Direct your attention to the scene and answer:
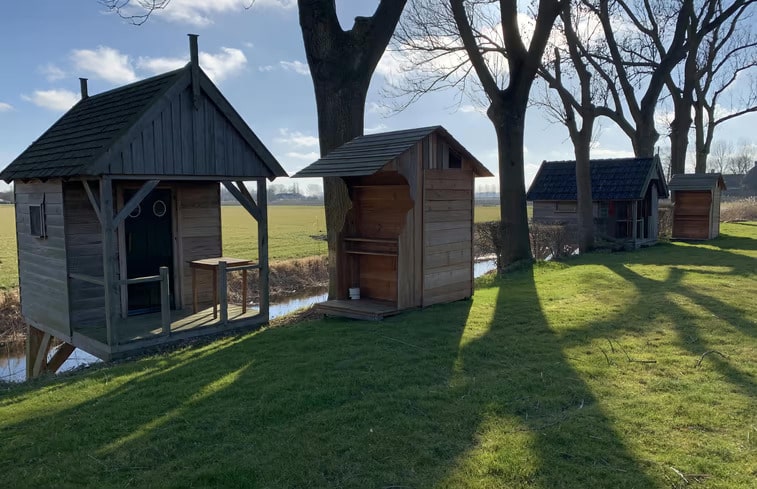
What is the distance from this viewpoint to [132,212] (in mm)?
9789

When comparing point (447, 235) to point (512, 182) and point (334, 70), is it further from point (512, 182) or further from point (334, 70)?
point (512, 182)

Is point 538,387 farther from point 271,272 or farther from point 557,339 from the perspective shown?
point 271,272

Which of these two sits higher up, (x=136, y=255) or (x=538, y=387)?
(x=136, y=255)

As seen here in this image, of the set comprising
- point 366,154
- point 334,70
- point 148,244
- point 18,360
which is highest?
point 334,70

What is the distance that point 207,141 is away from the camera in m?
9.24

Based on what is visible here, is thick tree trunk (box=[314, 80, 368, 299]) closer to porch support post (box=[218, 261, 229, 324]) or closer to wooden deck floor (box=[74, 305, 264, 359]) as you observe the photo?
wooden deck floor (box=[74, 305, 264, 359])

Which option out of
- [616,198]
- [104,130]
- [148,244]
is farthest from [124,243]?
[616,198]

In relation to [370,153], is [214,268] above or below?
below

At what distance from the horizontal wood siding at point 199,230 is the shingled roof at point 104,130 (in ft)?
5.10

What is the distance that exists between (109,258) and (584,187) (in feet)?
52.3

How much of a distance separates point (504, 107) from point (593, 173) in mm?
8383

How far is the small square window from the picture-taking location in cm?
963

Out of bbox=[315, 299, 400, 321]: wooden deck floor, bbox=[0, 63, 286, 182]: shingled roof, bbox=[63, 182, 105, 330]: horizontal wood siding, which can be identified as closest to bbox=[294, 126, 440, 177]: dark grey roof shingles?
bbox=[0, 63, 286, 182]: shingled roof

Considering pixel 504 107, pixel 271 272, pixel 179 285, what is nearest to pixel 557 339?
pixel 179 285
